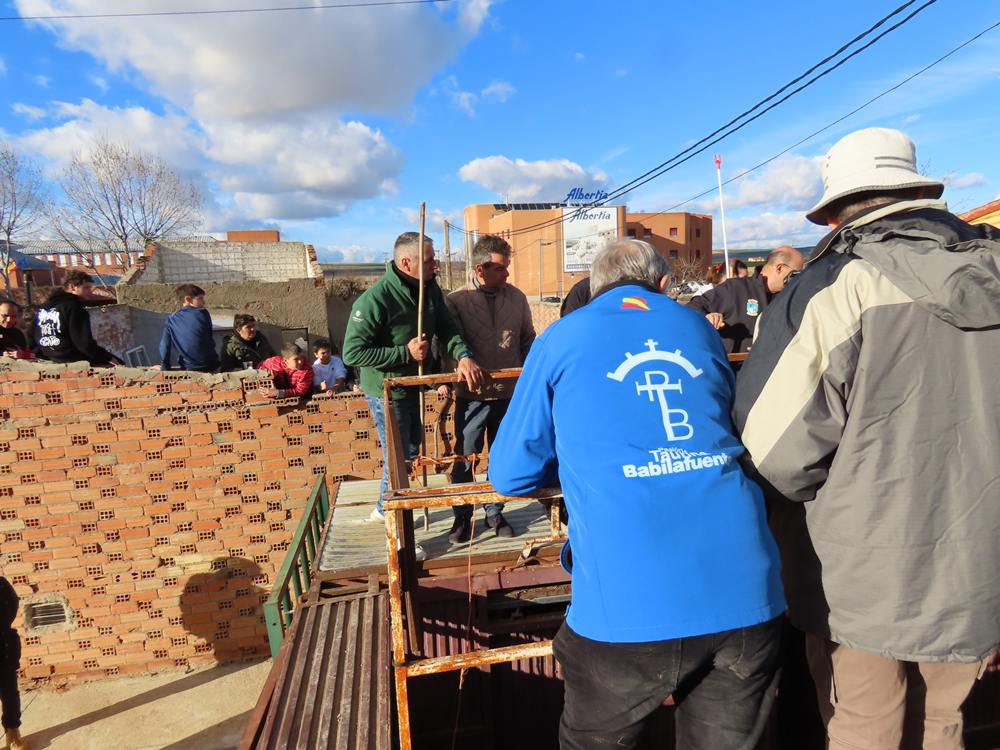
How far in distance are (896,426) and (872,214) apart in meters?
0.52

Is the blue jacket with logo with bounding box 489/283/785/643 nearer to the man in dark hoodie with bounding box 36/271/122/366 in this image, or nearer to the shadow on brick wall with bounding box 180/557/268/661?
the shadow on brick wall with bounding box 180/557/268/661

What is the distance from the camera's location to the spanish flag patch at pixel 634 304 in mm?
1606

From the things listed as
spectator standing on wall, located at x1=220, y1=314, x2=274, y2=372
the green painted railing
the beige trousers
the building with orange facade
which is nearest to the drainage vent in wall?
spectator standing on wall, located at x1=220, y1=314, x2=274, y2=372

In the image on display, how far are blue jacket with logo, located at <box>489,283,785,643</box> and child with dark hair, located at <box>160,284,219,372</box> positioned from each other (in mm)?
5529

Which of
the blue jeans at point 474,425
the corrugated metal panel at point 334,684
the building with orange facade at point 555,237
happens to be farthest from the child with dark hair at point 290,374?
the building with orange facade at point 555,237

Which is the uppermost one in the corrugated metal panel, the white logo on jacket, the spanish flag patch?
the spanish flag patch

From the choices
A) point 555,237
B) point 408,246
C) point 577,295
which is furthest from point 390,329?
point 555,237

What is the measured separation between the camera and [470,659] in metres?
1.88

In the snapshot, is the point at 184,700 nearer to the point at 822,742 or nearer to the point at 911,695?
the point at 822,742

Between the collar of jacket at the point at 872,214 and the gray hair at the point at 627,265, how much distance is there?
1.43ft

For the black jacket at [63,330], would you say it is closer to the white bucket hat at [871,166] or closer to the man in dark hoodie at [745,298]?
the man in dark hoodie at [745,298]

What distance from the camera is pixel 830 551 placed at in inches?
58.9

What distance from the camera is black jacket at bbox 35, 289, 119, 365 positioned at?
5531 mm

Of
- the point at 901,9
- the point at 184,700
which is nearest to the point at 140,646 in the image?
the point at 184,700
